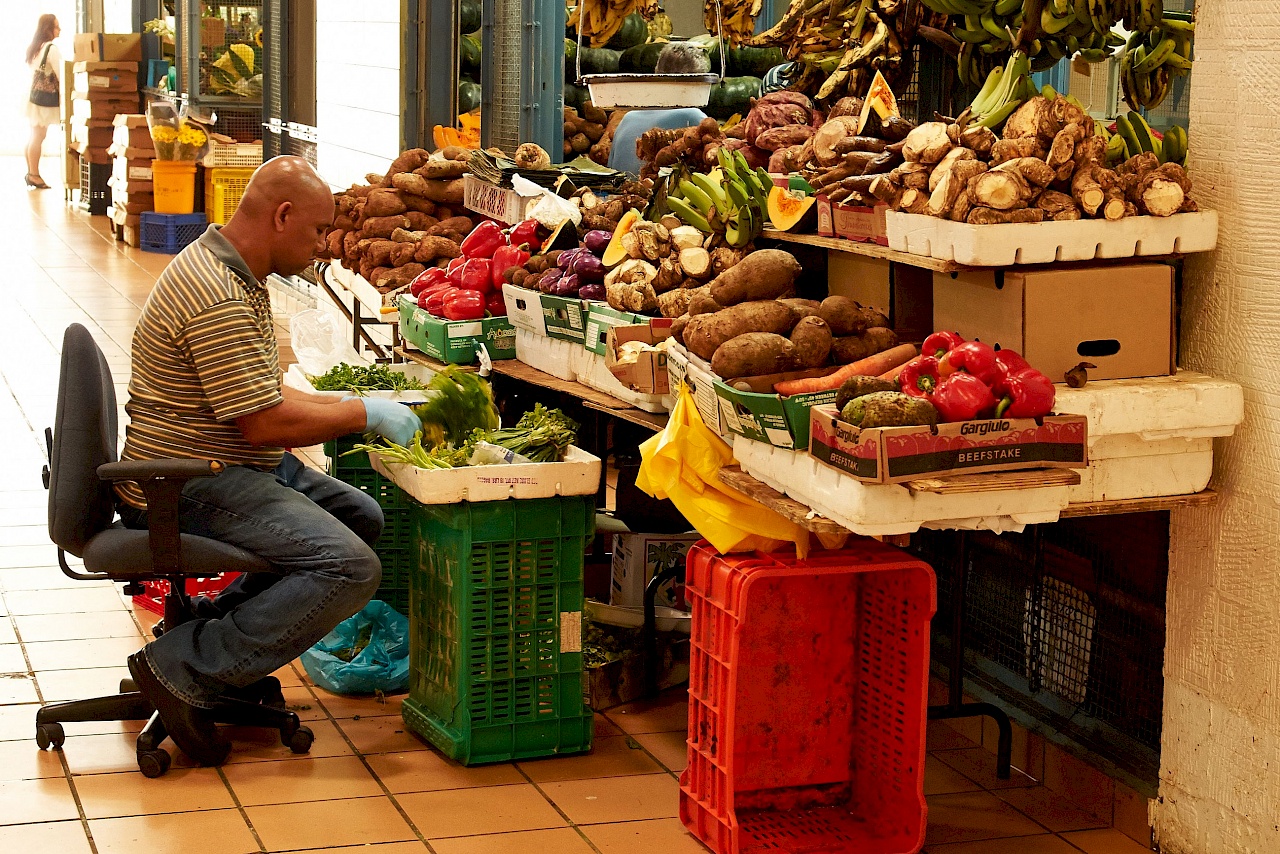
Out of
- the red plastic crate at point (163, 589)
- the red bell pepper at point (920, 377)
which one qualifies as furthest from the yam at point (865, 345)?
the red plastic crate at point (163, 589)

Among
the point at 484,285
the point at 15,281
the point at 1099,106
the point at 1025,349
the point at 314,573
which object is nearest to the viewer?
the point at 1025,349

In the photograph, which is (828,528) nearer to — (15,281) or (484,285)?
(484,285)

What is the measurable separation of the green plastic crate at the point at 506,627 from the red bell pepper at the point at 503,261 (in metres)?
1.33

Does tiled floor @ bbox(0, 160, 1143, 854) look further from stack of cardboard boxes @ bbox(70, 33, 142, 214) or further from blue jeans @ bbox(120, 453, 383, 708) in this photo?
stack of cardboard boxes @ bbox(70, 33, 142, 214)

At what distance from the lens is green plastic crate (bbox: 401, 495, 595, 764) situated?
404 cm

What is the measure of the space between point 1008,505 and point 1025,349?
374 mm

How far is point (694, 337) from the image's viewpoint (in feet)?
12.5

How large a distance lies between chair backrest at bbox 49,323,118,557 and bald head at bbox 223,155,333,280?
473mm

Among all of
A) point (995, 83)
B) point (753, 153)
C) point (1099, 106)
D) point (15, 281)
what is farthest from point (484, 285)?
point (15, 281)

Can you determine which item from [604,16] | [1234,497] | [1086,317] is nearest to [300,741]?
[1086,317]

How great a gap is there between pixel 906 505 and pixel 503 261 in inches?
102

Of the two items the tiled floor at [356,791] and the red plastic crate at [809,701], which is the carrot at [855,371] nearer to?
the red plastic crate at [809,701]

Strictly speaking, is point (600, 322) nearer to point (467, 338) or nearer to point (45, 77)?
point (467, 338)

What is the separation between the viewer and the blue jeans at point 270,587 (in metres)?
3.94
